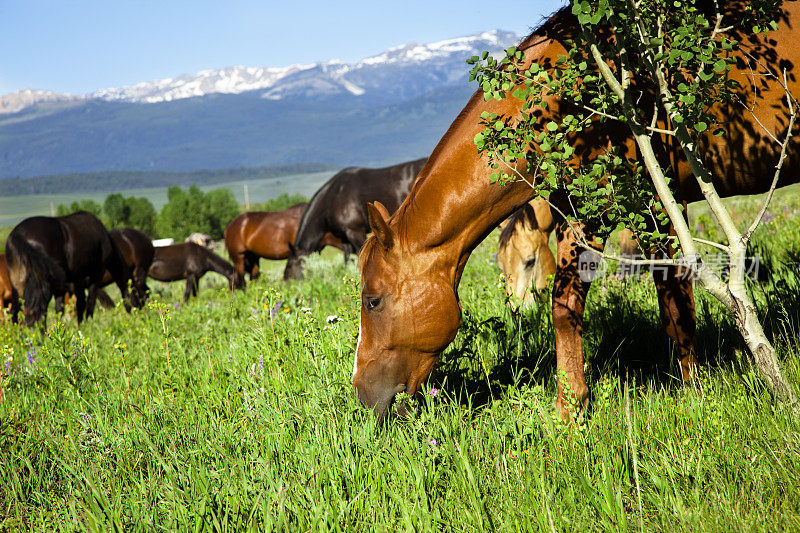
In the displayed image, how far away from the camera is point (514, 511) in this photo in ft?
6.72

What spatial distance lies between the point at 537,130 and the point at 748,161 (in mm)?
1045

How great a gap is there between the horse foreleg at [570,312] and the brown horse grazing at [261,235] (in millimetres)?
16248

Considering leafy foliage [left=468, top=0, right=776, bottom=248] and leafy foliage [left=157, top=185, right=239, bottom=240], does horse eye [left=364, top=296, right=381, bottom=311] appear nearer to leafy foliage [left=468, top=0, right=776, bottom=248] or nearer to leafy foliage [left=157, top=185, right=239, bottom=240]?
leafy foliage [left=468, top=0, right=776, bottom=248]

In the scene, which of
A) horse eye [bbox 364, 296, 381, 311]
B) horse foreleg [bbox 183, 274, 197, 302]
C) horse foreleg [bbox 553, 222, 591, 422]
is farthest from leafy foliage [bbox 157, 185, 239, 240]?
horse foreleg [bbox 553, 222, 591, 422]

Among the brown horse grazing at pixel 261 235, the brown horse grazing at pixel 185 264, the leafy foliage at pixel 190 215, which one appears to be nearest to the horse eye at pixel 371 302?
the brown horse grazing at pixel 261 235

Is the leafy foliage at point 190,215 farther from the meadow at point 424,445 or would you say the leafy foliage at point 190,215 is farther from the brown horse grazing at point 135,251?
the meadow at point 424,445

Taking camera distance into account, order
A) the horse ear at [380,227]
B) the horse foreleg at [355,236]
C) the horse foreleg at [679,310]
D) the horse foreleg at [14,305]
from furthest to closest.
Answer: the horse foreleg at [355,236] < the horse foreleg at [14,305] < the horse foreleg at [679,310] < the horse ear at [380,227]

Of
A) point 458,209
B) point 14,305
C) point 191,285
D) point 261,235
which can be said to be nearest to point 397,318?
point 458,209

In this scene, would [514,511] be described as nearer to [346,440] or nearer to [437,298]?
[346,440]

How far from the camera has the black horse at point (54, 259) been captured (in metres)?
9.56

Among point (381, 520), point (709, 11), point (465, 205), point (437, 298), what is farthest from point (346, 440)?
point (709, 11)

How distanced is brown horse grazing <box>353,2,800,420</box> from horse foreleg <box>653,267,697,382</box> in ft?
1.43

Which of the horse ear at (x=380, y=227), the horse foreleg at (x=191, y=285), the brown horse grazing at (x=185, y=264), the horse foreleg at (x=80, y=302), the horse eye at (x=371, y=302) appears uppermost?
the horse ear at (x=380, y=227)

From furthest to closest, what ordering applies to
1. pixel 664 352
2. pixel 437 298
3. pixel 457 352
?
pixel 664 352 → pixel 457 352 → pixel 437 298
